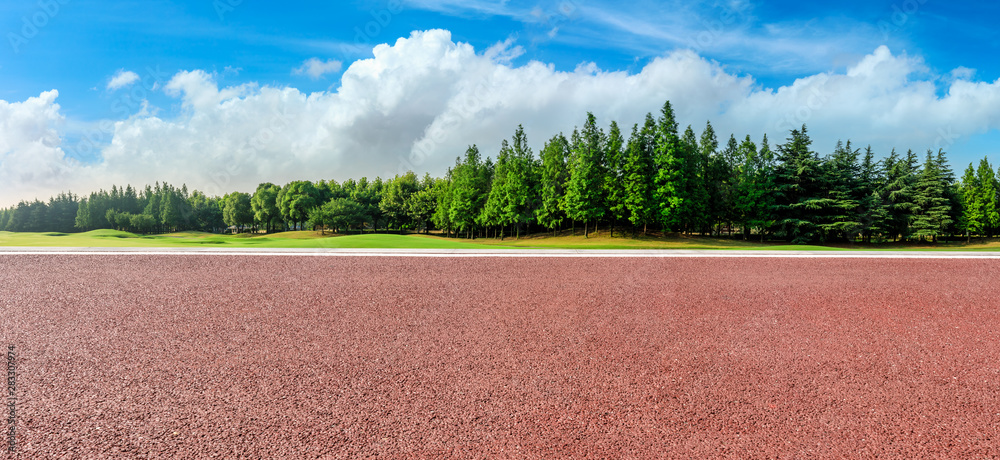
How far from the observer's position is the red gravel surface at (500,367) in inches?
123

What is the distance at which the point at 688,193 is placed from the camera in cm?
3441

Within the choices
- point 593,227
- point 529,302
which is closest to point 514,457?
point 529,302

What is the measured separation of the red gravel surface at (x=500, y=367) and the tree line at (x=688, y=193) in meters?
27.1

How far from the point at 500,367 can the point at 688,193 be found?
34362 mm

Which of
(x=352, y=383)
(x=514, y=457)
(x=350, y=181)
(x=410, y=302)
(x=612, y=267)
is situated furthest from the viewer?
(x=350, y=181)

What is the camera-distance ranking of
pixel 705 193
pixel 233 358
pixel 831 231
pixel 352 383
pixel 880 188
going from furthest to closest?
pixel 880 188 < pixel 831 231 < pixel 705 193 < pixel 233 358 < pixel 352 383

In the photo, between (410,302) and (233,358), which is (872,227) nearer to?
(410,302)

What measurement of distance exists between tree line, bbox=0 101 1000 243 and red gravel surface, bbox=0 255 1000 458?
27.1 metres

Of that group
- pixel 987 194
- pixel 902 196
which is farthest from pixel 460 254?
pixel 987 194

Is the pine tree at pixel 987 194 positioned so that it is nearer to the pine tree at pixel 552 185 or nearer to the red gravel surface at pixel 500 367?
the pine tree at pixel 552 185

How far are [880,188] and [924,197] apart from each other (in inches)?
131

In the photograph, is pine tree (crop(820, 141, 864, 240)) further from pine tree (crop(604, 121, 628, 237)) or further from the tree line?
pine tree (crop(604, 121, 628, 237))

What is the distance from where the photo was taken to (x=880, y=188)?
1622 inches

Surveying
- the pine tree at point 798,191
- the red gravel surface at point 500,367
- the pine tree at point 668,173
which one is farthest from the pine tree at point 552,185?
the red gravel surface at point 500,367
